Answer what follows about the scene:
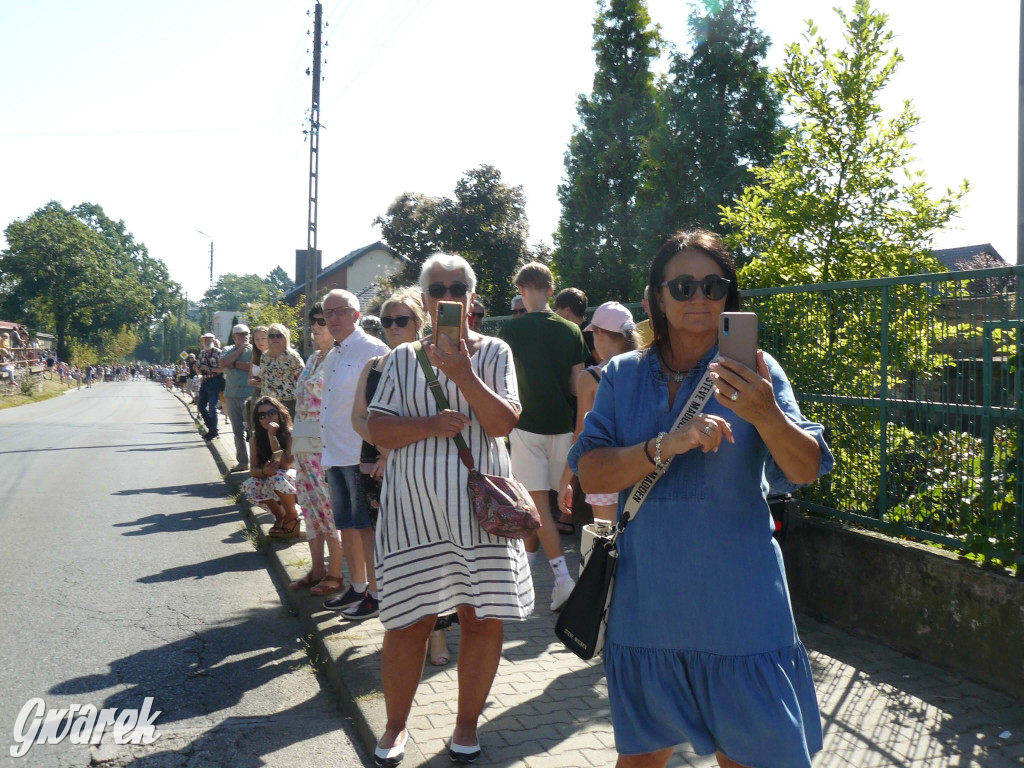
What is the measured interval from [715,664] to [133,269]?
410 ft

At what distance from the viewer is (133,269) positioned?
116438mm

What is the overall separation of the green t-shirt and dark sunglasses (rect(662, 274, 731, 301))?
3642 millimetres

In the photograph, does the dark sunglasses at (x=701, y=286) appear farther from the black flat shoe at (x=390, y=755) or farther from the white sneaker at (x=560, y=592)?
the white sneaker at (x=560, y=592)

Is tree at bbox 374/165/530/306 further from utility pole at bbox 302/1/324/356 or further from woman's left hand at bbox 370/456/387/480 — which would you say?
woman's left hand at bbox 370/456/387/480

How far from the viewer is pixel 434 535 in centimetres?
350

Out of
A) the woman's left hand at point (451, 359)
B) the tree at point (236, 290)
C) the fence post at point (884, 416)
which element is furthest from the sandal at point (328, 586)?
the tree at point (236, 290)

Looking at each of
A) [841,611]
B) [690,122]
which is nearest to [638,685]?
[841,611]

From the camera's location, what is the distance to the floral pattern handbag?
3367mm

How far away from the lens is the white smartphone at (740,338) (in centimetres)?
197

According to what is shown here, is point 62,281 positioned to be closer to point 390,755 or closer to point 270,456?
point 270,456

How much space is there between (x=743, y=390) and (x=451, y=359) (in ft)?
4.85

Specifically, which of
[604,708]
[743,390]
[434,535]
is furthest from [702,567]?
[604,708]

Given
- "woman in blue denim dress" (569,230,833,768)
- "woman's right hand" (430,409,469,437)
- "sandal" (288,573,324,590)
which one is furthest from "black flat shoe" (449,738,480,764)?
"sandal" (288,573,324,590)

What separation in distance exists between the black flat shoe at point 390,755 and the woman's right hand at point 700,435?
2.05 metres
